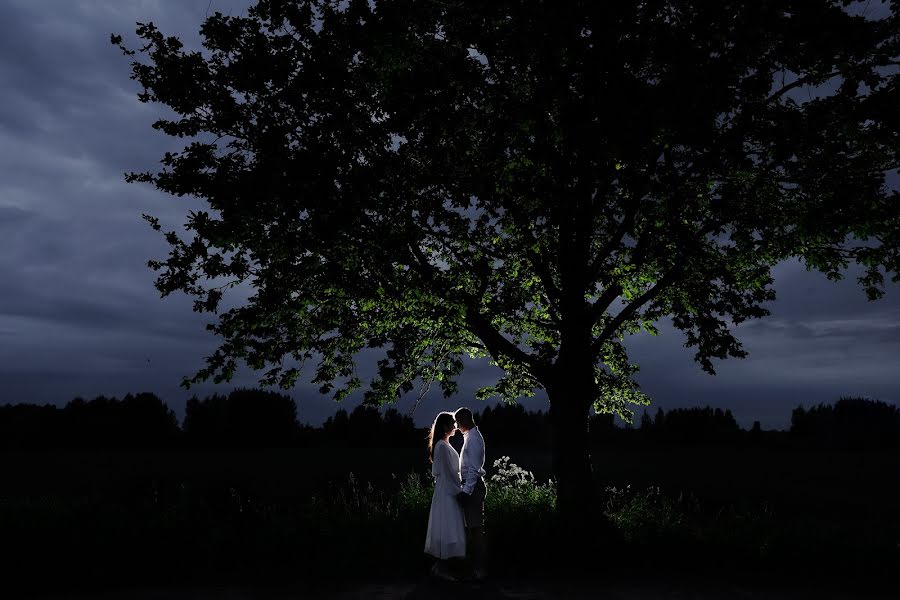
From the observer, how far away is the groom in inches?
416

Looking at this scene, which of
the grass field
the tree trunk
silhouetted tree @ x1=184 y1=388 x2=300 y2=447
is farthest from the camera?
silhouetted tree @ x1=184 y1=388 x2=300 y2=447

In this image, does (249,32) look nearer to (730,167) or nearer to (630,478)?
(730,167)

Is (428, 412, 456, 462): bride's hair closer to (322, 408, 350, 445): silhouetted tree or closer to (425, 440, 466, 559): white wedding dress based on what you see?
(425, 440, 466, 559): white wedding dress

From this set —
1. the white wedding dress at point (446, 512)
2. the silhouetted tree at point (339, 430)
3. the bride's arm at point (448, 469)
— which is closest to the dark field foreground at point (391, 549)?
the white wedding dress at point (446, 512)

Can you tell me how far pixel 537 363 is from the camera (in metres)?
15.5

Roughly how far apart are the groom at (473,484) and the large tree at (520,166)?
11.4ft

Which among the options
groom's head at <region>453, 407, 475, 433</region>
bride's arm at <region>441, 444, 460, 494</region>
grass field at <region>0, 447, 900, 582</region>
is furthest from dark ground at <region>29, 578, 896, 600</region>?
groom's head at <region>453, 407, 475, 433</region>

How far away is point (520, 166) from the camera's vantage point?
13719mm

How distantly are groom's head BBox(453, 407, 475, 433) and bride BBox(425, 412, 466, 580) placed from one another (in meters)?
0.16

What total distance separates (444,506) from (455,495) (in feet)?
0.76

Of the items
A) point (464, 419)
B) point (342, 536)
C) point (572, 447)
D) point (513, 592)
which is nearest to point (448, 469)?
point (464, 419)

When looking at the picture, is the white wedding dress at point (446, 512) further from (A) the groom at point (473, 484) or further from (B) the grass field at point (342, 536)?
(B) the grass field at point (342, 536)

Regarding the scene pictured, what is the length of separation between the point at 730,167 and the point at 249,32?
9.44m

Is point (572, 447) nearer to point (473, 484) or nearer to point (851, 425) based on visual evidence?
point (473, 484)
